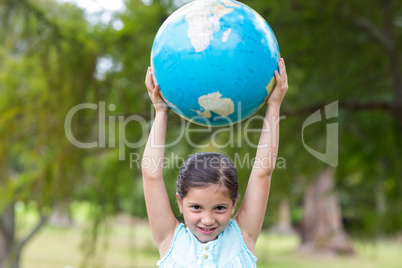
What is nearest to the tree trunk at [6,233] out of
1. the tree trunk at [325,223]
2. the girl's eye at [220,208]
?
the girl's eye at [220,208]

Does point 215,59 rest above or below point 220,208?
above

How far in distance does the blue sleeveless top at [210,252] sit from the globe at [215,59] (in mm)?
516

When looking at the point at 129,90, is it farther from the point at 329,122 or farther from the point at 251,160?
the point at 329,122

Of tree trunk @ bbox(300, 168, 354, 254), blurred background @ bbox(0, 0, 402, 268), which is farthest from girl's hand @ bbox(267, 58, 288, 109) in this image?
tree trunk @ bbox(300, 168, 354, 254)

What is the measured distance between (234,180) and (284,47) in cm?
304

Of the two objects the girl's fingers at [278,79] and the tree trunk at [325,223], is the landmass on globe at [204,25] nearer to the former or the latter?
the girl's fingers at [278,79]

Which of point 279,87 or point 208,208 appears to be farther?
point 279,87

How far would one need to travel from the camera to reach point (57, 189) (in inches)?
177

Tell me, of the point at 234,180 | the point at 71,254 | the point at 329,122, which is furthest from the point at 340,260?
the point at 234,180

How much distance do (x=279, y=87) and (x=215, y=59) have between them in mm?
325

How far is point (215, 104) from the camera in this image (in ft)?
7.01

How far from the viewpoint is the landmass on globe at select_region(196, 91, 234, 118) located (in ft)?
6.94

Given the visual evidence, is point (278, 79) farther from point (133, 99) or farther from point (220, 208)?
point (133, 99)

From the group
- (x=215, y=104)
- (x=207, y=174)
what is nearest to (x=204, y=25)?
(x=215, y=104)
